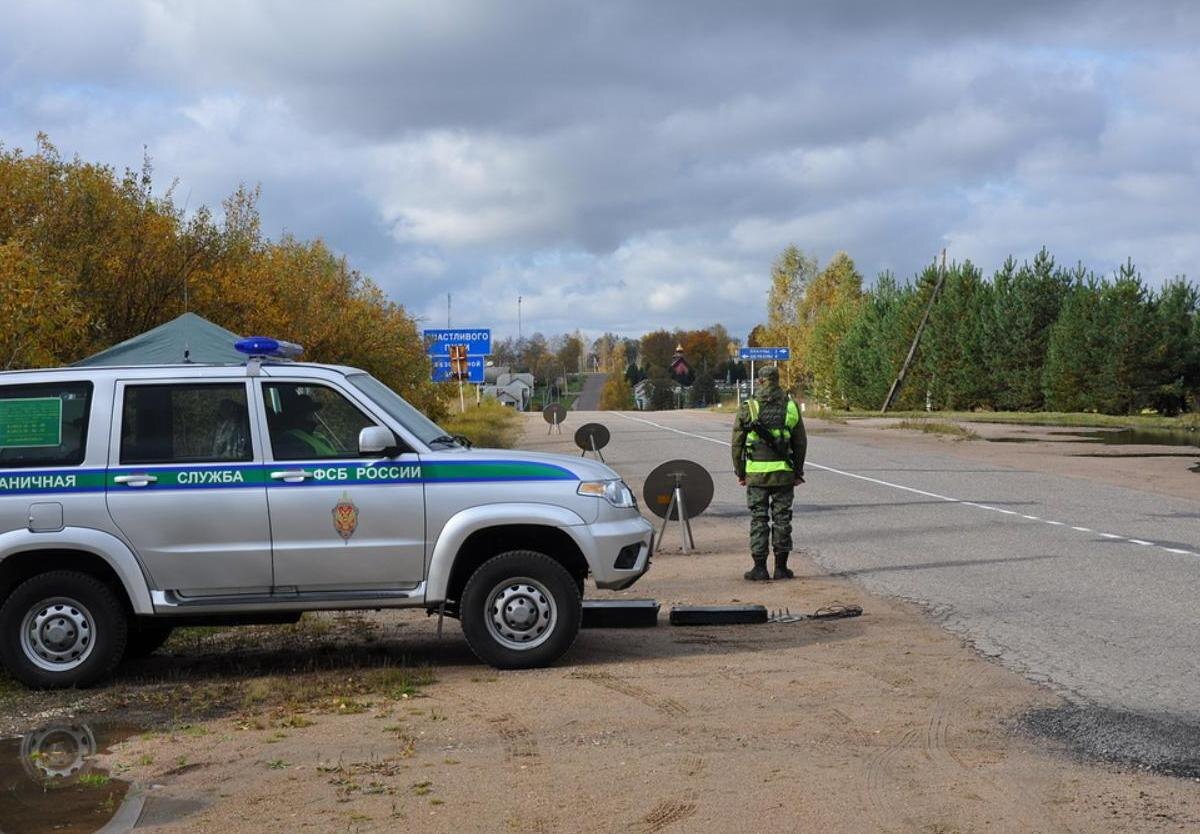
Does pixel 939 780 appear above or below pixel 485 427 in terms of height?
below

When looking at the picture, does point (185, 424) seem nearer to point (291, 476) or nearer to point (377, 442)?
point (291, 476)

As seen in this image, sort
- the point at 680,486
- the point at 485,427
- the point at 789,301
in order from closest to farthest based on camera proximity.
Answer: the point at 680,486, the point at 485,427, the point at 789,301

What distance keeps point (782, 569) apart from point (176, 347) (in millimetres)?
7568

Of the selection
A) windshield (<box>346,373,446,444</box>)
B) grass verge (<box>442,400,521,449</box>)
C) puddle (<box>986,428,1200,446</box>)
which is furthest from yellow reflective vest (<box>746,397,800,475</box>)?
puddle (<box>986,428,1200,446</box>)

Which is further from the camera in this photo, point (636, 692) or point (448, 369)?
point (448, 369)

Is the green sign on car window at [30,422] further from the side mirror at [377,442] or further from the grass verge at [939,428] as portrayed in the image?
the grass verge at [939,428]

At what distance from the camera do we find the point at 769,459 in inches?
508

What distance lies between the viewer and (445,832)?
5.47 m

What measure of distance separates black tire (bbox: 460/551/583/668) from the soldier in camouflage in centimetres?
447

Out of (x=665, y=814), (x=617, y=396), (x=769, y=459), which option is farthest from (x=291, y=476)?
(x=617, y=396)

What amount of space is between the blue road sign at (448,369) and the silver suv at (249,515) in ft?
114

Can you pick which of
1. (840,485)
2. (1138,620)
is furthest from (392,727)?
(840,485)

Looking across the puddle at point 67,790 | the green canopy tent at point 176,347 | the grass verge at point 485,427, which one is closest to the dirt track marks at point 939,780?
the puddle at point 67,790

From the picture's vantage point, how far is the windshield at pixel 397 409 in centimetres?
888
